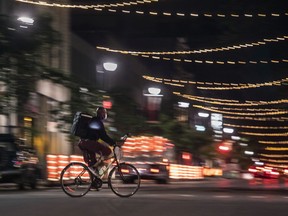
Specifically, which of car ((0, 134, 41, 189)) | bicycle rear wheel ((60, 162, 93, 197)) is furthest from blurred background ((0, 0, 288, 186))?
bicycle rear wheel ((60, 162, 93, 197))

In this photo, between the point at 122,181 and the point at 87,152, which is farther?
the point at 122,181

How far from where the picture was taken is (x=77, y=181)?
1180cm

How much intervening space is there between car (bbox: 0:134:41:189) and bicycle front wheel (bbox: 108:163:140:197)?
6660 millimetres

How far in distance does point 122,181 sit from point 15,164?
22.6 feet

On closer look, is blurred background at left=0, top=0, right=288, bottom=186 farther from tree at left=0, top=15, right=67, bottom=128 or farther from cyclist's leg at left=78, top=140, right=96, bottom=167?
cyclist's leg at left=78, top=140, right=96, bottom=167

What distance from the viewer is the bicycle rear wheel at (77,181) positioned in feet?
38.8

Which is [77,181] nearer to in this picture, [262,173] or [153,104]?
[153,104]

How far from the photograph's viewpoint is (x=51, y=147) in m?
30.8

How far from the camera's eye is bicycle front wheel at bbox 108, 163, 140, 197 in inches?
463

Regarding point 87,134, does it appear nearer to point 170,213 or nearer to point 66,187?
point 66,187

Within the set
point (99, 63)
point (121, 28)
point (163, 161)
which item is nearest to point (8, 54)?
point (163, 161)

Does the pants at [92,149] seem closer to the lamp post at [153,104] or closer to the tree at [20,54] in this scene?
the tree at [20,54]

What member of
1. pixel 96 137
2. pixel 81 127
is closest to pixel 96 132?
pixel 96 137

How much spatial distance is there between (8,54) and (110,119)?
8.52 metres
